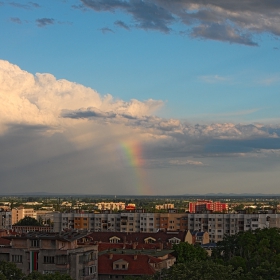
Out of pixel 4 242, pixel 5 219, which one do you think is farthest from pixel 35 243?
pixel 5 219

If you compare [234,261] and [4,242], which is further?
[4,242]

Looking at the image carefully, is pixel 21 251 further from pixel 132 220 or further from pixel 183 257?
pixel 132 220

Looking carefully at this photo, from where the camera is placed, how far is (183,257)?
2825 inches

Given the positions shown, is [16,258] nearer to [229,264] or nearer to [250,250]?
[229,264]

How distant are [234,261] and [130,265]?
1009 cm

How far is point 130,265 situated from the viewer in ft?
207

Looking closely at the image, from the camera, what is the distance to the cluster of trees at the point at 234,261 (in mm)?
47688

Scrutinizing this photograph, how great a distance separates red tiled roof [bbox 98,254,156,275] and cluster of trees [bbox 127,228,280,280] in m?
4.30

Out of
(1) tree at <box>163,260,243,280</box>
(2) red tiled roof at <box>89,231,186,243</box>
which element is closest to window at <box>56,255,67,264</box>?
(1) tree at <box>163,260,243,280</box>

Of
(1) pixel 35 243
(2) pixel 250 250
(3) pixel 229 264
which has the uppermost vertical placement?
(1) pixel 35 243

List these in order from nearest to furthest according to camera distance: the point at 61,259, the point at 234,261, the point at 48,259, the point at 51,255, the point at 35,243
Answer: the point at 61,259
the point at 51,255
the point at 48,259
the point at 35,243
the point at 234,261

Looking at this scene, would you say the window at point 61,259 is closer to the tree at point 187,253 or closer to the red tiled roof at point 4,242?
the red tiled roof at point 4,242

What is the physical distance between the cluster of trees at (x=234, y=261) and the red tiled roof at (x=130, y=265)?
14.1ft

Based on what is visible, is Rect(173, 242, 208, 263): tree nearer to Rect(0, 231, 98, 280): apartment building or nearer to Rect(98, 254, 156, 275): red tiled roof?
Rect(98, 254, 156, 275): red tiled roof
